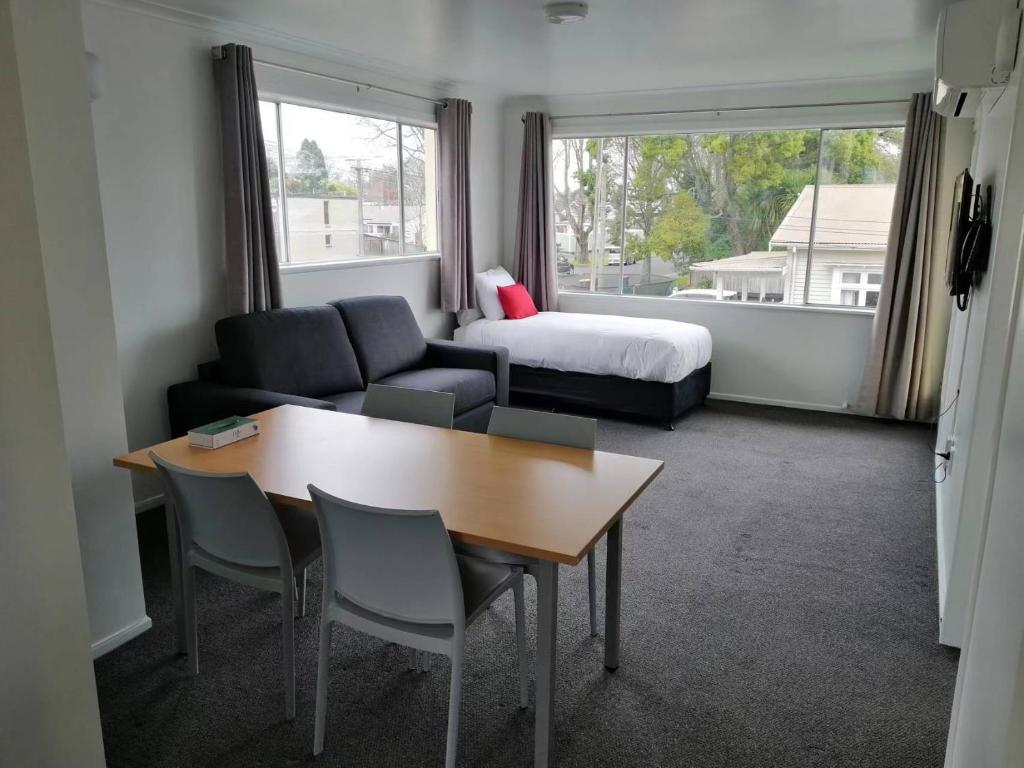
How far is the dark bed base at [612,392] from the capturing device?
5.26m

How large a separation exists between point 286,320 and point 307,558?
2.21 metres

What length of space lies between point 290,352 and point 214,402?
1.91 feet

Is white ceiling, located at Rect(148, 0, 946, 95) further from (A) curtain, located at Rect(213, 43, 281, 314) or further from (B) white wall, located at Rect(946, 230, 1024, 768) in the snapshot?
(B) white wall, located at Rect(946, 230, 1024, 768)

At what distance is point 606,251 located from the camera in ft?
21.7

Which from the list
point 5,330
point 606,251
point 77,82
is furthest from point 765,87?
point 5,330

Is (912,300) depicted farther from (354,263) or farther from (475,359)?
(354,263)

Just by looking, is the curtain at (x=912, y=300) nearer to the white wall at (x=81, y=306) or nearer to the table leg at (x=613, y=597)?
the table leg at (x=613, y=597)

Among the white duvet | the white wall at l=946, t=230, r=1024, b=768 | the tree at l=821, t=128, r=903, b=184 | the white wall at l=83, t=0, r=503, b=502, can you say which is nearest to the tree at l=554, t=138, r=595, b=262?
the white duvet

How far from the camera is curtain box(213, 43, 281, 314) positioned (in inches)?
155

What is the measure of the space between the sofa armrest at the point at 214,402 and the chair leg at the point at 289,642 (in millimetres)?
1386

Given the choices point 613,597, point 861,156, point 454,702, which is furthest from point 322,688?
point 861,156

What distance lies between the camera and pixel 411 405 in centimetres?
302

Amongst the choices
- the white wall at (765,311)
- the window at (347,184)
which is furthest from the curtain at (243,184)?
the white wall at (765,311)

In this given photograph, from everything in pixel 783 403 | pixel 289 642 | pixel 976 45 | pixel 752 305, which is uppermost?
pixel 976 45
